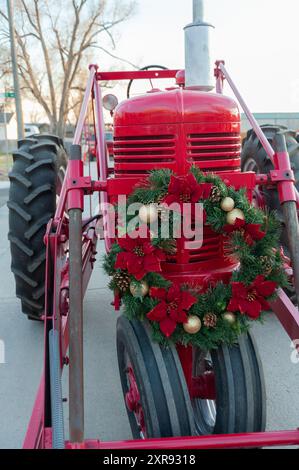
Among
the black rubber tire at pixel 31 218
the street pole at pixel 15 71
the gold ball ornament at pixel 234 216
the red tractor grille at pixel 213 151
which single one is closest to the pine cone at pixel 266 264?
the gold ball ornament at pixel 234 216

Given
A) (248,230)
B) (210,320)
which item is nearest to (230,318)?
(210,320)

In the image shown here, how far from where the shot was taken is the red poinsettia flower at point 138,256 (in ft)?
6.95

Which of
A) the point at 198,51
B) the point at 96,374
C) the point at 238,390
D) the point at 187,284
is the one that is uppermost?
the point at 198,51

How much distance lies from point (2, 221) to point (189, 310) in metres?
7.07

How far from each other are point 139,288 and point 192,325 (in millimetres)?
273

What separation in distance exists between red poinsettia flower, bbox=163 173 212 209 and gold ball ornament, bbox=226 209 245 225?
0.48 ft

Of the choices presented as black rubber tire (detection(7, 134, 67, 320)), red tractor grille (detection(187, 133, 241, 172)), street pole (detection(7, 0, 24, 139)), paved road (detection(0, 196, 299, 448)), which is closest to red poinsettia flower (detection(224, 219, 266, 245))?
red tractor grille (detection(187, 133, 241, 172))

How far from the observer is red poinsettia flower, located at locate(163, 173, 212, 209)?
214 centimetres

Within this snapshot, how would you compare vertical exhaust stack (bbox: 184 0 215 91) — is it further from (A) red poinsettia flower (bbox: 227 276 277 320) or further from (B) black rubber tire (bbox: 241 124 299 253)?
(A) red poinsettia flower (bbox: 227 276 277 320)

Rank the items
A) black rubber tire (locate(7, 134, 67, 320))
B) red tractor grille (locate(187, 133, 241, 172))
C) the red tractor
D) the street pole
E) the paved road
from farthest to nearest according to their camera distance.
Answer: the street pole < black rubber tire (locate(7, 134, 67, 320)) < the paved road < red tractor grille (locate(187, 133, 241, 172)) < the red tractor

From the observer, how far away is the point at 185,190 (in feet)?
7.06

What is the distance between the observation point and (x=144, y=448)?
6.07 ft

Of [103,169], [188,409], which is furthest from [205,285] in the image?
[103,169]

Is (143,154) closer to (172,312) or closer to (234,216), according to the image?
(234,216)
